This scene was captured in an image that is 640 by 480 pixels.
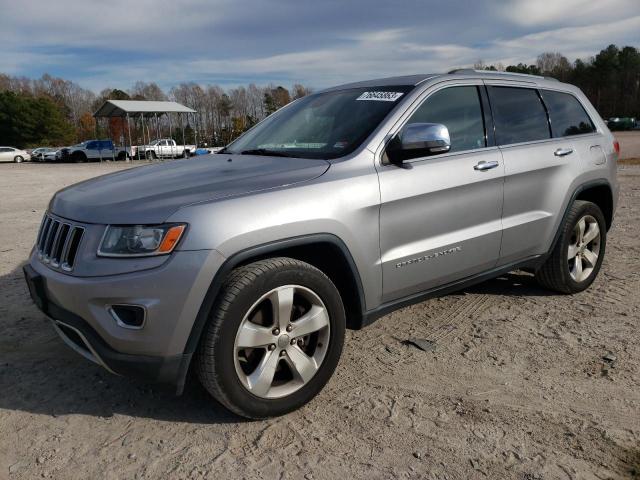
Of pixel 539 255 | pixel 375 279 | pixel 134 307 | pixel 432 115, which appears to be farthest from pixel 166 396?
pixel 539 255

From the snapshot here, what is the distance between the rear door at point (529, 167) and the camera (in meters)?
3.90

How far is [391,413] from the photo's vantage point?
9.50 ft

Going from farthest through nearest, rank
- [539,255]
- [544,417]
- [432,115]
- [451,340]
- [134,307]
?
1. [539,255]
2. [451,340]
3. [432,115]
4. [544,417]
5. [134,307]

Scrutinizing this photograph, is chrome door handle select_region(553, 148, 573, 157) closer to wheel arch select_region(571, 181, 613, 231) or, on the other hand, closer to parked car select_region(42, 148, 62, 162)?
wheel arch select_region(571, 181, 613, 231)

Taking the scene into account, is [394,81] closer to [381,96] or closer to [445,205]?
[381,96]

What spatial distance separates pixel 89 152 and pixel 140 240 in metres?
43.5

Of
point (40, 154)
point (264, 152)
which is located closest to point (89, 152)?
point (40, 154)

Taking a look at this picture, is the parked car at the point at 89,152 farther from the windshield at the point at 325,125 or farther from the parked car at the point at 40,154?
the windshield at the point at 325,125

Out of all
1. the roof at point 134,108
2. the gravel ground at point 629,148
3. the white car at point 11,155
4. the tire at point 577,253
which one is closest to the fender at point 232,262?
the tire at point 577,253

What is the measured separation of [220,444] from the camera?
266 centimetres

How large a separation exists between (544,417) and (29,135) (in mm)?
66306

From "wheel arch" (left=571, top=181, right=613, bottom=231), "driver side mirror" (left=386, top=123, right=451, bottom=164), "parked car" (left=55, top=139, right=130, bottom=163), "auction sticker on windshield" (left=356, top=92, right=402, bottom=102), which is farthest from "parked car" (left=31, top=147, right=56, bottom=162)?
"driver side mirror" (left=386, top=123, right=451, bottom=164)

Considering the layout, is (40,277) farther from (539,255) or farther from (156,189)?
(539,255)

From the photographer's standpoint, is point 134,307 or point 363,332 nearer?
point 134,307
